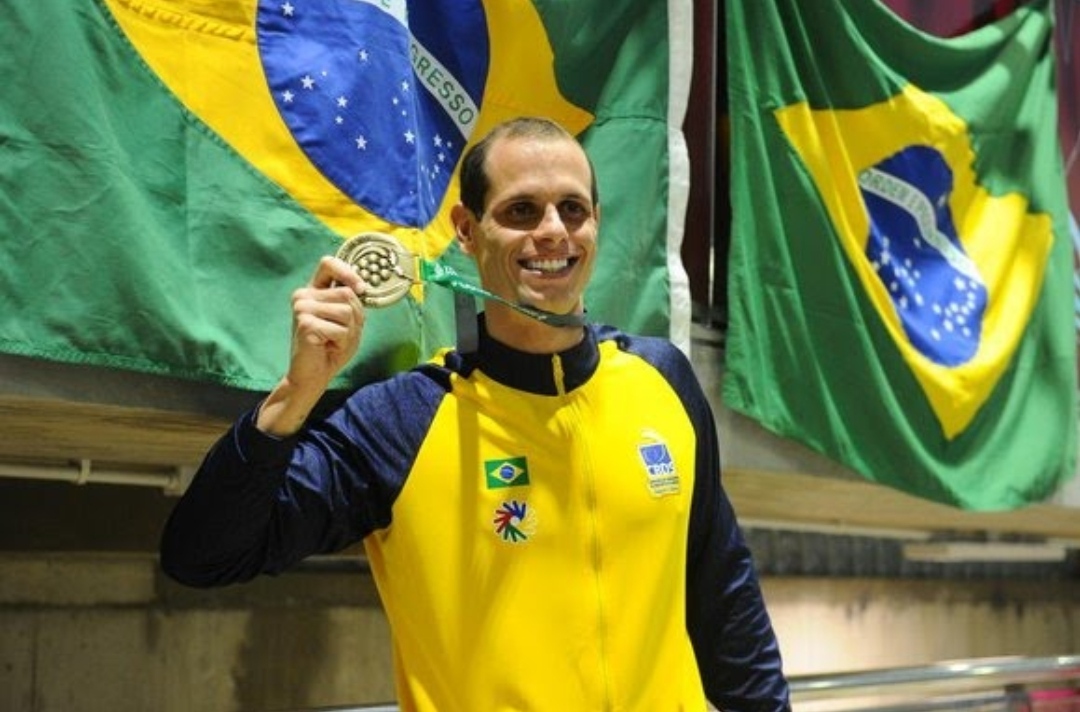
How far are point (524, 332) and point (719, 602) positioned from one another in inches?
17.6

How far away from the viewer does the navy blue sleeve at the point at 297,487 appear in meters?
1.49

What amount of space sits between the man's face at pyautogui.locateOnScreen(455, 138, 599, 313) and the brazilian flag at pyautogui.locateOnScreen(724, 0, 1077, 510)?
1214mm

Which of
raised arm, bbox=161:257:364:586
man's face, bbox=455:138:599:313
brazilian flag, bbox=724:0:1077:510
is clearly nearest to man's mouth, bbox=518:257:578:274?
man's face, bbox=455:138:599:313

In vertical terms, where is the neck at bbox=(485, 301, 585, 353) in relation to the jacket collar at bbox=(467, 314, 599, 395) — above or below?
above

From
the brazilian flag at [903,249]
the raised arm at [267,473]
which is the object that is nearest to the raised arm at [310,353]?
the raised arm at [267,473]

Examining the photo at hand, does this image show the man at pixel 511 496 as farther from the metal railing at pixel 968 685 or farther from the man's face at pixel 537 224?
the metal railing at pixel 968 685

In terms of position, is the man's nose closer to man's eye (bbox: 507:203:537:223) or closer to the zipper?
man's eye (bbox: 507:203:537:223)

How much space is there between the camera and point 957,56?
11.8 feet

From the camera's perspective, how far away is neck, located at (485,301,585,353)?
1.72 m

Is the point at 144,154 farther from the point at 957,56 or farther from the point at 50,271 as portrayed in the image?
the point at 957,56

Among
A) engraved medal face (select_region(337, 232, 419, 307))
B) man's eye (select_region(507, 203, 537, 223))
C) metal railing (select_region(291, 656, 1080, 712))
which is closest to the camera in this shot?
engraved medal face (select_region(337, 232, 419, 307))

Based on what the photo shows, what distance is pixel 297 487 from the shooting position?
1585mm

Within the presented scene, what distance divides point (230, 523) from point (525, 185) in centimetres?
52

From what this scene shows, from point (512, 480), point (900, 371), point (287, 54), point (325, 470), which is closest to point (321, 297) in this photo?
point (325, 470)
